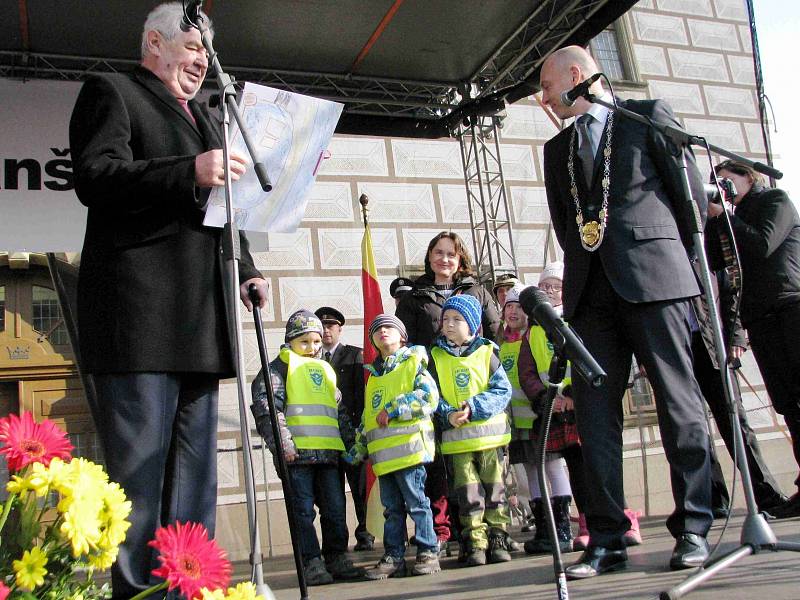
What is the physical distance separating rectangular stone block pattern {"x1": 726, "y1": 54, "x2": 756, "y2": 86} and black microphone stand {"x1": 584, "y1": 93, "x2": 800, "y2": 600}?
343 inches

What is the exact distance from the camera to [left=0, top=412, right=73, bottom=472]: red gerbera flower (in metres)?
1.02

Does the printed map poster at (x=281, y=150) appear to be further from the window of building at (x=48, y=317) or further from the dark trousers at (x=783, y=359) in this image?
the window of building at (x=48, y=317)

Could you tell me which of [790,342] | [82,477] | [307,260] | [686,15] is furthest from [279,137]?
[686,15]

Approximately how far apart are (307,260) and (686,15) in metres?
6.30

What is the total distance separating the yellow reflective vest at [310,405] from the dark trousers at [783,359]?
232cm

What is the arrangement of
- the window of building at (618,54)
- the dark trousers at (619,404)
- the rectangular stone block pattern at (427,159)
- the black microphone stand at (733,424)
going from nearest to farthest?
the black microphone stand at (733,424) < the dark trousers at (619,404) < the rectangular stone block pattern at (427,159) < the window of building at (618,54)

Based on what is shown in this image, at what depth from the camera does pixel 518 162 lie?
8727 mm

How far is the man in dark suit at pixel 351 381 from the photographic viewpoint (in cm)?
506

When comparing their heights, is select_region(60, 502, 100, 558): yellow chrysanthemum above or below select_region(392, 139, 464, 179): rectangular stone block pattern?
below

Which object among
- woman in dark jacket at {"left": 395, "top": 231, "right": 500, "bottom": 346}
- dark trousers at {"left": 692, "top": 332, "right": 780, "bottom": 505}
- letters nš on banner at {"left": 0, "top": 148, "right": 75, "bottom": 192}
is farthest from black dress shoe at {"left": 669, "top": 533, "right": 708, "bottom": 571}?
letters nš on banner at {"left": 0, "top": 148, "right": 75, "bottom": 192}

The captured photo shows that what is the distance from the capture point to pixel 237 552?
6.25 m

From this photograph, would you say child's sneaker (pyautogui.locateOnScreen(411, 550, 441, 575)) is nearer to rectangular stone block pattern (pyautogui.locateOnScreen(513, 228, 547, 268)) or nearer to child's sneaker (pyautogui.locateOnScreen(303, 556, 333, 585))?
child's sneaker (pyautogui.locateOnScreen(303, 556, 333, 585))

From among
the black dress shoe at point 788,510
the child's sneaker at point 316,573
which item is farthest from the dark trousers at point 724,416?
the child's sneaker at point 316,573

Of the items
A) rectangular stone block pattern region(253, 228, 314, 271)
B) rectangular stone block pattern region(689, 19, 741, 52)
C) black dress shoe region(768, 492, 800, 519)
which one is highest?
rectangular stone block pattern region(689, 19, 741, 52)
